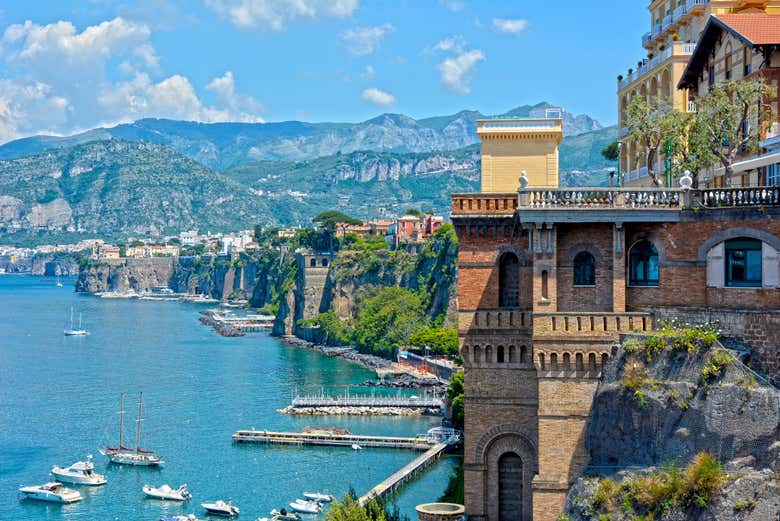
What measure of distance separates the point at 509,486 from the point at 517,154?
13.4m

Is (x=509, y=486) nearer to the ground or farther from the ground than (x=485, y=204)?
nearer to the ground

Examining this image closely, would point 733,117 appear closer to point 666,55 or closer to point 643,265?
point 643,265

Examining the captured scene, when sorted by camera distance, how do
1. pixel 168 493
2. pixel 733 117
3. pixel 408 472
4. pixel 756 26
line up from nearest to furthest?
1. pixel 733 117
2. pixel 756 26
3. pixel 168 493
4. pixel 408 472

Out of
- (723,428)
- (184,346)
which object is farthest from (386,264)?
(723,428)

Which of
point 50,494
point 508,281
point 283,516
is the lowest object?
point 283,516

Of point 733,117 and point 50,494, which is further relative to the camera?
point 50,494

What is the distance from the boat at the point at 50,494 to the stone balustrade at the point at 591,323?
5607 centimetres

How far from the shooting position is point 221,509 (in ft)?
255

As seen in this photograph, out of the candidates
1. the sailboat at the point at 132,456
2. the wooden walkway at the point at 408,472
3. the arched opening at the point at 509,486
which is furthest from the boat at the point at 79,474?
the arched opening at the point at 509,486

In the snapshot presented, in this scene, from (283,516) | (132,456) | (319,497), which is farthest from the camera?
(132,456)

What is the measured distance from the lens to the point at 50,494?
8262 cm

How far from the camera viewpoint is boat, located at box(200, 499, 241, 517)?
77.4 m

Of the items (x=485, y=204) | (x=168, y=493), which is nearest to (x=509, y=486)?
(x=485, y=204)

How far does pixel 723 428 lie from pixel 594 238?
28.4ft
